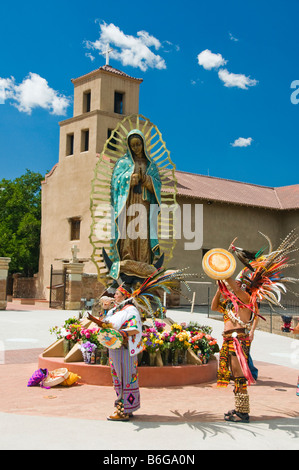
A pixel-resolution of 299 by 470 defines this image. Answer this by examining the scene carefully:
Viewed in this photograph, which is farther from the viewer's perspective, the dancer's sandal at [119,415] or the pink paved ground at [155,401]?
the pink paved ground at [155,401]

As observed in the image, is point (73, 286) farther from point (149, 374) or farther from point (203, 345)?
point (149, 374)

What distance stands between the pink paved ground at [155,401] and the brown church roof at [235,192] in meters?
20.0

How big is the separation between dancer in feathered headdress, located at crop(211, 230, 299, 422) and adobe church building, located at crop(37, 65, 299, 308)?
21435 mm

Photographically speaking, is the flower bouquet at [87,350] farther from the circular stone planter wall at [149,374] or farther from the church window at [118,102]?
the church window at [118,102]

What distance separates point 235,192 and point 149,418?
90.9ft

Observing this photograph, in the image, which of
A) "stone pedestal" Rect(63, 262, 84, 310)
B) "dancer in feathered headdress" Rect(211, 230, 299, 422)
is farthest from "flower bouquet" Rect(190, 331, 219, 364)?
"stone pedestal" Rect(63, 262, 84, 310)

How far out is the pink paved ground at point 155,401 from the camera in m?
6.40

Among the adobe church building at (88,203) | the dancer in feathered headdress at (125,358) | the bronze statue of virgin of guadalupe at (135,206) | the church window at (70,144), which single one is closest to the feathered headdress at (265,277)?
the dancer in feathered headdress at (125,358)

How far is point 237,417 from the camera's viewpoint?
20.1 feet

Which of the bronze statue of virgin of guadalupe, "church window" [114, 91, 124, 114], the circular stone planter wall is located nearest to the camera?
the circular stone planter wall

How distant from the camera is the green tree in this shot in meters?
34.9

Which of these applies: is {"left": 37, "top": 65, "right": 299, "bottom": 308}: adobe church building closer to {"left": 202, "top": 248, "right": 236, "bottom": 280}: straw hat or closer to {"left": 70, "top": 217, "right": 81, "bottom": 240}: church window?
{"left": 70, "top": 217, "right": 81, "bottom": 240}: church window

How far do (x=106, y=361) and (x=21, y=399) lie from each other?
172cm

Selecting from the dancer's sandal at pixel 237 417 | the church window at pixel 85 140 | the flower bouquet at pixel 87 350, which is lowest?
the dancer's sandal at pixel 237 417
